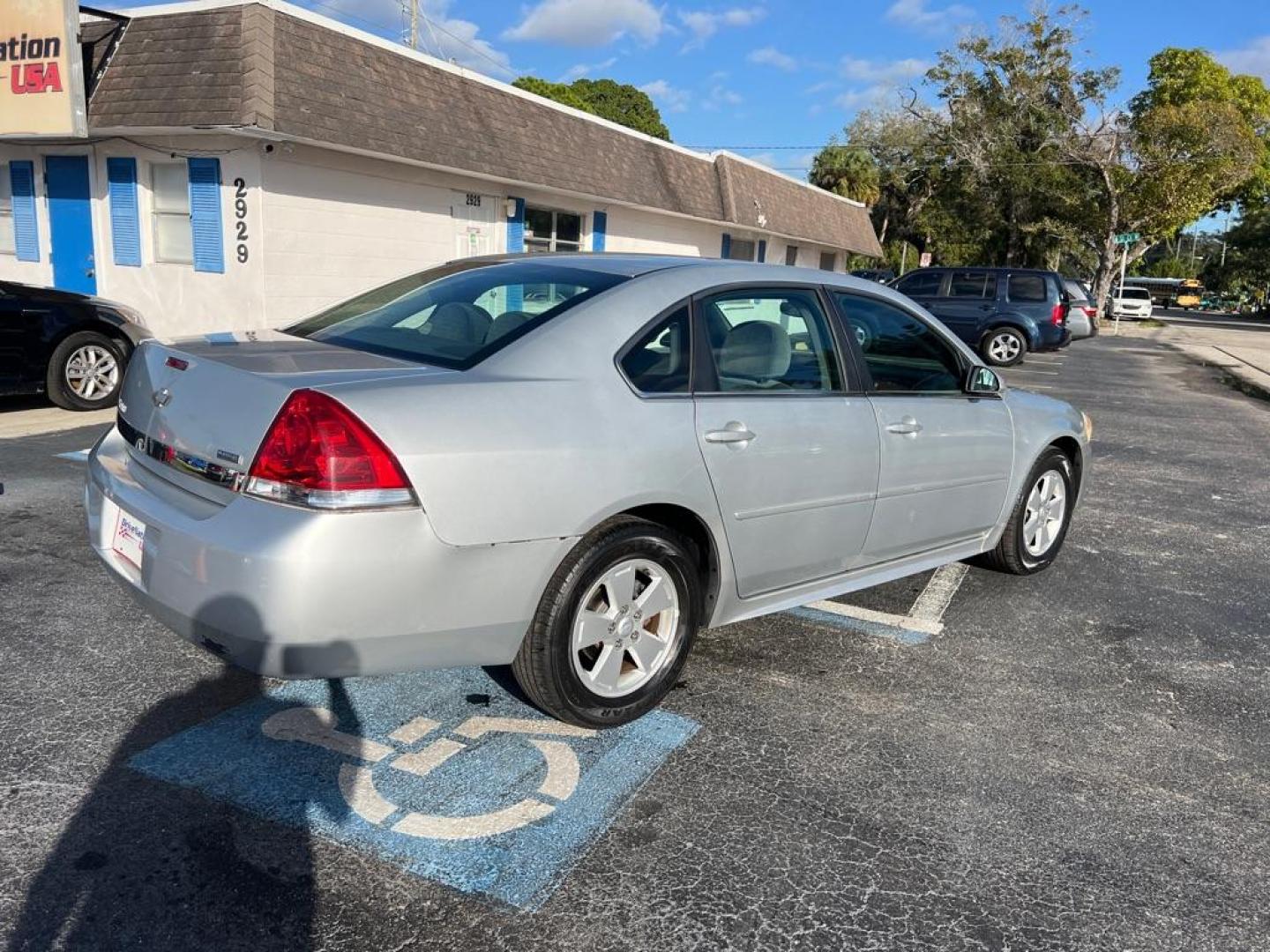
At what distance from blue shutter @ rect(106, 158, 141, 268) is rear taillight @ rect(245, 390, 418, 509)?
38.6 ft

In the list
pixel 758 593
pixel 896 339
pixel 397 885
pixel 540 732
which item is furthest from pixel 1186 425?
pixel 397 885

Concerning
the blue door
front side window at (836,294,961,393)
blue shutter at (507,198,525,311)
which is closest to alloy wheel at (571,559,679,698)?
front side window at (836,294,961,393)

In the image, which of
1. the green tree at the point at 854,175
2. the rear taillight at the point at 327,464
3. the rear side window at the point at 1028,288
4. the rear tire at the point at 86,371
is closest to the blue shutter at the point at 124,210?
the rear tire at the point at 86,371

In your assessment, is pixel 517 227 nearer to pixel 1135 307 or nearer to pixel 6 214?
pixel 6 214

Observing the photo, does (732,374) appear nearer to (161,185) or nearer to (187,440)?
(187,440)

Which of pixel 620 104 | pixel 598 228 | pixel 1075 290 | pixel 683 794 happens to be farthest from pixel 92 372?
pixel 620 104

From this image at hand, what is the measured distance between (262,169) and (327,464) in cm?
1033

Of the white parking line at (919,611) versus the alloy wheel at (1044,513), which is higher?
the alloy wheel at (1044,513)

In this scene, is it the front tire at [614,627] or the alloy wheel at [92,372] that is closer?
the front tire at [614,627]

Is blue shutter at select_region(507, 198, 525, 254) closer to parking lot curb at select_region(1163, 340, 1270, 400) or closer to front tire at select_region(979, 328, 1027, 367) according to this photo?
front tire at select_region(979, 328, 1027, 367)

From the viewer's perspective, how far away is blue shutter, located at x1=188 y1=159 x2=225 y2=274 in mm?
11727

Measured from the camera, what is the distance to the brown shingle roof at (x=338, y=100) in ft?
35.1

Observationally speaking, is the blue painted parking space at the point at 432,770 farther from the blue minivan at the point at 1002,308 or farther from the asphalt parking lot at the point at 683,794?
the blue minivan at the point at 1002,308

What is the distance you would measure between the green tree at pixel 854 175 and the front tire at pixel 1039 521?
43060 mm
